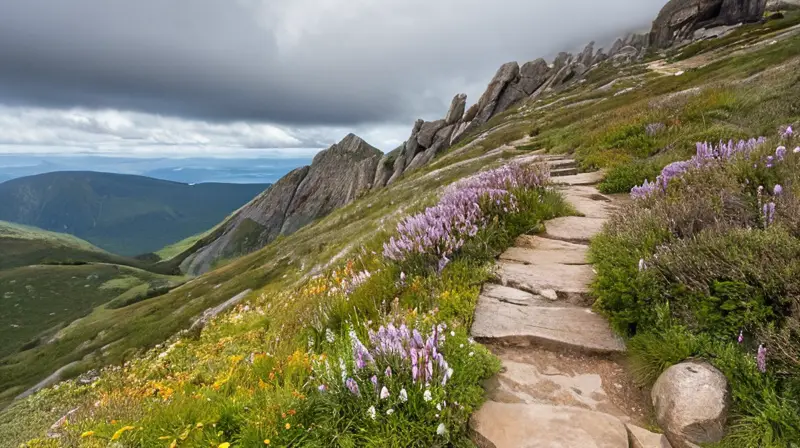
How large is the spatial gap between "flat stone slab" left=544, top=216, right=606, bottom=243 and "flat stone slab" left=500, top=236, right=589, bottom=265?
A: 0.25m

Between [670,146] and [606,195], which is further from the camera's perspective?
[670,146]

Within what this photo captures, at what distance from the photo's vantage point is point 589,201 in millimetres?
9500

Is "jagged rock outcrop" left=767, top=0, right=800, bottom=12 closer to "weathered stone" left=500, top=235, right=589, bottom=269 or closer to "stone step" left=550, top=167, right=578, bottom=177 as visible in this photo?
"stone step" left=550, top=167, right=578, bottom=177

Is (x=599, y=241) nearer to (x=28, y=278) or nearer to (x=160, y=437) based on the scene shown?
(x=160, y=437)

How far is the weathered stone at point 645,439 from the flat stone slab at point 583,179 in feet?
29.9

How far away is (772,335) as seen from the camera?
3.00 m

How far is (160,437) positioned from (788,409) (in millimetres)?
4697

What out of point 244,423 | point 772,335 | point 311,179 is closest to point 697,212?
point 772,335

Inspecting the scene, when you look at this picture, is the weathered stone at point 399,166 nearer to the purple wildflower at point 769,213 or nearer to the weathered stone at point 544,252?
the weathered stone at point 544,252

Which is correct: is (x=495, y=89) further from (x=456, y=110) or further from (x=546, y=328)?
(x=546, y=328)

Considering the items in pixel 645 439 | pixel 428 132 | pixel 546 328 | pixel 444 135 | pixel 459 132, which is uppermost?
pixel 428 132

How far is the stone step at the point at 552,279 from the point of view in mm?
5098

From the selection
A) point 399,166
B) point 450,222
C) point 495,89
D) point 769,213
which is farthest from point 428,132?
Answer: point 769,213

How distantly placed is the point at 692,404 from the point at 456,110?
411 feet
